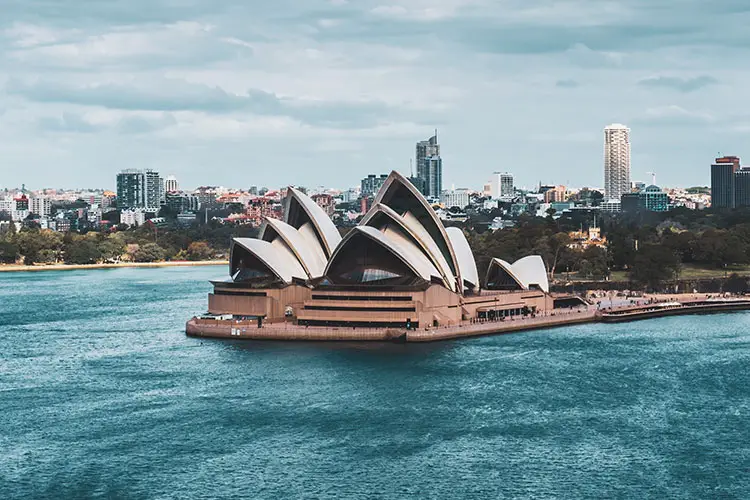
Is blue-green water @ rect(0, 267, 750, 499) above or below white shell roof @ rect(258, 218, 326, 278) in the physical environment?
below

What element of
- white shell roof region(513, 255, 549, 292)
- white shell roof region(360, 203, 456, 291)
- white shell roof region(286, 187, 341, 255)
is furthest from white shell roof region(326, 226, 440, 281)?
white shell roof region(513, 255, 549, 292)

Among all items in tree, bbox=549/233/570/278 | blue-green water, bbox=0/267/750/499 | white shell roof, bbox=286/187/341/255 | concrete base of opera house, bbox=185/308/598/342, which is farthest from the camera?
tree, bbox=549/233/570/278

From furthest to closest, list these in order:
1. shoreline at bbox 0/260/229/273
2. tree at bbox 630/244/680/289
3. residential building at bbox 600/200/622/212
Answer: residential building at bbox 600/200/622/212 < shoreline at bbox 0/260/229/273 < tree at bbox 630/244/680/289

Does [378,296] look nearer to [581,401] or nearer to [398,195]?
[398,195]

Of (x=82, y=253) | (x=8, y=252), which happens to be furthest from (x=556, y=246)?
(x=8, y=252)

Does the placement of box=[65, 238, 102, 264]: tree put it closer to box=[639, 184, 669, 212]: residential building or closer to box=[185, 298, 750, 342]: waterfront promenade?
box=[185, 298, 750, 342]: waterfront promenade

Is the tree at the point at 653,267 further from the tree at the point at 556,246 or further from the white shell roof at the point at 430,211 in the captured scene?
the white shell roof at the point at 430,211
